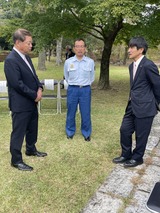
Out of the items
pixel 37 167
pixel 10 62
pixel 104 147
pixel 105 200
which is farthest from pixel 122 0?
pixel 105 200

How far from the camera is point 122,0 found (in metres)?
5.71

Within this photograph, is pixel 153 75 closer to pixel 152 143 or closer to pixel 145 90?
pixel 145 90

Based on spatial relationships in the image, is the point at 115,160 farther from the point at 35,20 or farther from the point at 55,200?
the point at 35,20

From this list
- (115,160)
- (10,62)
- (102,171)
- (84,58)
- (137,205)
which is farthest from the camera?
(84,58)

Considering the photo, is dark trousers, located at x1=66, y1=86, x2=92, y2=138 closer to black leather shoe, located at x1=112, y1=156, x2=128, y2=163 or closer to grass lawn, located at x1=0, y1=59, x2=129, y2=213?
grass lawn, located at x1=0, y1=59, x2=129, y2=213

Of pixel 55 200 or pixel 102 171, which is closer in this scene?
pixel 55 200

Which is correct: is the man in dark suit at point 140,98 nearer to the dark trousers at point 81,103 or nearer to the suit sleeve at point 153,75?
the suit sleeve at point 153,75

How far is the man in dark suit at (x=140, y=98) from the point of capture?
315 cm

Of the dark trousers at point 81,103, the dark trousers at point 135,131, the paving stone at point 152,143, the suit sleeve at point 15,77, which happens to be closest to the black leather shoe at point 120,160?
the dark trousers at point 135,131

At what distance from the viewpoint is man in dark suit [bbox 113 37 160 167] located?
3152 mm

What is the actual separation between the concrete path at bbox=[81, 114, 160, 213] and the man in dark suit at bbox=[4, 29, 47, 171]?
3.44 ft

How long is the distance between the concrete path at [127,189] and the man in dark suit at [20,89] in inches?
41.3

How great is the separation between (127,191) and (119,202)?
0.24 metres

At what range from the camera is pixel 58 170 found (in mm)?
3430
